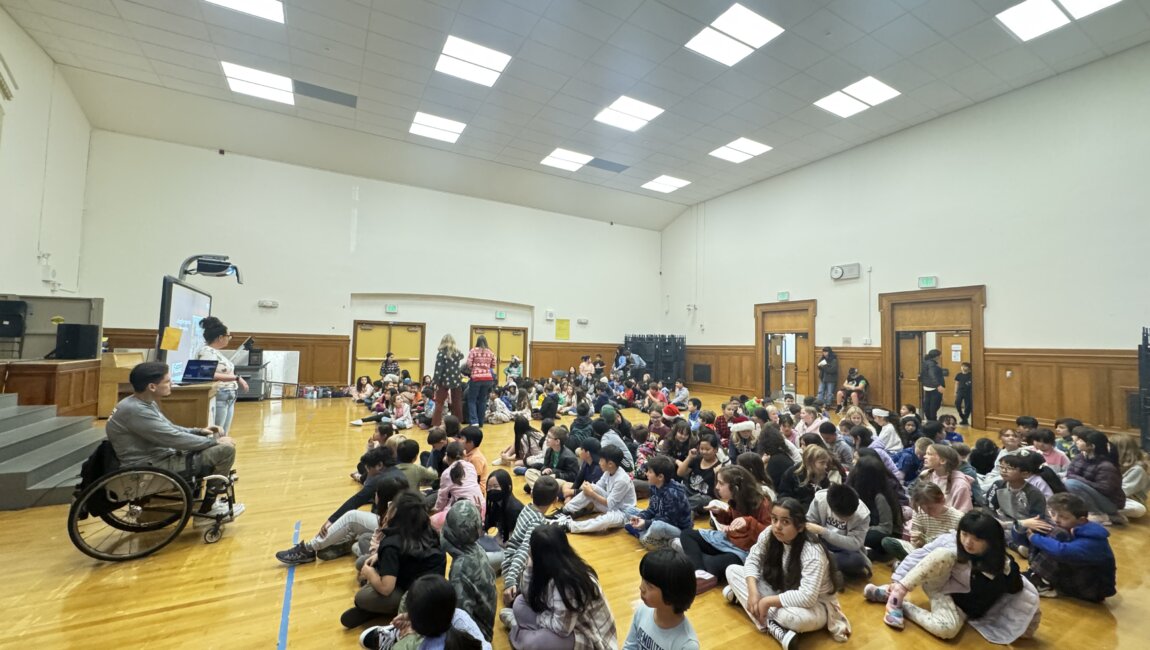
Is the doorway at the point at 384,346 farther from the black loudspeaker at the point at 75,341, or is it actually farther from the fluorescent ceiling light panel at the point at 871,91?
the fluorescent ceiling light panel at the point at 871,91

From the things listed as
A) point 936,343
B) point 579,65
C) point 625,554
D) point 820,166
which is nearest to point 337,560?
point 625,554

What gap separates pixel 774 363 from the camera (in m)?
12.0

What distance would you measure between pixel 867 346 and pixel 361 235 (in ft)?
39.0

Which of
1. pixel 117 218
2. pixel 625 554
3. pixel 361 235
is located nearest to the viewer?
pixel 625 554

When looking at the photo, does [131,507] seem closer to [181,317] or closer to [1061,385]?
[181,317]

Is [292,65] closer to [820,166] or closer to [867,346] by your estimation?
[820,166]

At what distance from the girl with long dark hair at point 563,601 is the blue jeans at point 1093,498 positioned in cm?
417

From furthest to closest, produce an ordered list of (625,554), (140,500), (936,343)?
1. (936,343)
2. (625,554)
3. (140,500)

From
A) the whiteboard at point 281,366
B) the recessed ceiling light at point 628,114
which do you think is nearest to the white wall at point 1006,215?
the recessed ceiling light at point 628,114

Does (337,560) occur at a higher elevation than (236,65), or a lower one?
lower

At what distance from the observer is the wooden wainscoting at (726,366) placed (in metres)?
12.2

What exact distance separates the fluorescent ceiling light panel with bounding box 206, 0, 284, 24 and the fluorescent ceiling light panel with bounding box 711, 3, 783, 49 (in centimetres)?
571

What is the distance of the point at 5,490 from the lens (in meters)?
3.52

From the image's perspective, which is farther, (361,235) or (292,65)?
(361,235)
